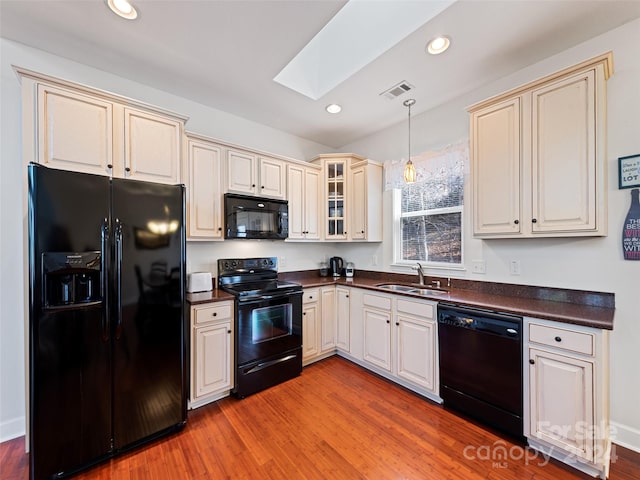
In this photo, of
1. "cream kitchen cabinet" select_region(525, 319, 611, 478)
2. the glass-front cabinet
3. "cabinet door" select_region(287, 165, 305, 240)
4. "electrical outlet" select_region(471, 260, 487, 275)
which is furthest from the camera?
the glass-front cabinet

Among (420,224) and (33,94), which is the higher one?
(33,94)

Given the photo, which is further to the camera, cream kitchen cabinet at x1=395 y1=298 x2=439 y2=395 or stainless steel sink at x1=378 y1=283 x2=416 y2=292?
stainless steel sink at x1=378 y1=283 x2=416 y2=292

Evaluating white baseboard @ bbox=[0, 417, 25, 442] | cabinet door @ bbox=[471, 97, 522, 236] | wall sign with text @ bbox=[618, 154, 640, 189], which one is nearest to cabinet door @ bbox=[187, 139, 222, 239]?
white baseboard @ bbox=[0, 417, 25, 442]

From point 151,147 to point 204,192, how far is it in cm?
57

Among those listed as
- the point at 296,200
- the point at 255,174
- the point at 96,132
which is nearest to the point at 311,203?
the point at 296,200

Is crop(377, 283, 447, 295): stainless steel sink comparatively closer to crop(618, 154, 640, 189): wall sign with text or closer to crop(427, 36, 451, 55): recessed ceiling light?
crop(618, 154, 640, 189): wall sign with text

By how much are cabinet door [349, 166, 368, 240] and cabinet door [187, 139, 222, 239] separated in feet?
5.38

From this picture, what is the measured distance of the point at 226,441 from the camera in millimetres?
1857

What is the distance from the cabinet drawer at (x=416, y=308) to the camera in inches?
90.2

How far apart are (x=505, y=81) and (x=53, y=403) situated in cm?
411

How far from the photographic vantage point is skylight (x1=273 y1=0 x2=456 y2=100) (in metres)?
1.84

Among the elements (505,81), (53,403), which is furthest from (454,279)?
(53,403)

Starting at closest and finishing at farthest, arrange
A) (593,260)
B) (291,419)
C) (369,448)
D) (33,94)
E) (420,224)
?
(33,94)
(369,448)
(593,260)
(291,419)
(420,224)

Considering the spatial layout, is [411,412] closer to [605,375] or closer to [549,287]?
[605,375]
